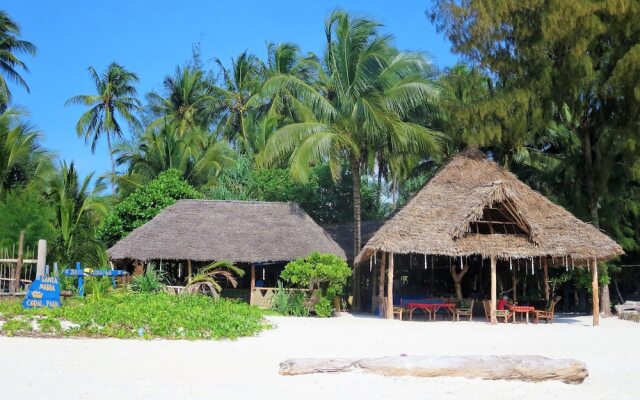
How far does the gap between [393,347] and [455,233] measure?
6266 mm

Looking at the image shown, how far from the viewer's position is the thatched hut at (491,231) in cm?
1669

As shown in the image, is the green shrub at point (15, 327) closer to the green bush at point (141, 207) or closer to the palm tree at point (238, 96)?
the green bush at point (141, 207)

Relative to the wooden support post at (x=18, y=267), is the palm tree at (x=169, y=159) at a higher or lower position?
higher

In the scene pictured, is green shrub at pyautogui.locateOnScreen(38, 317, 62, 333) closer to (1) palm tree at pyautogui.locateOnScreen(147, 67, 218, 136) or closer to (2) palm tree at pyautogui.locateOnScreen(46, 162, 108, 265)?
(2) palm tree at pyautogui.locateOnScreen(46, 162, 108, 265)

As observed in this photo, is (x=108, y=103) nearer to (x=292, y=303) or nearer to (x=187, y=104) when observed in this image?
(x=187, y=104)

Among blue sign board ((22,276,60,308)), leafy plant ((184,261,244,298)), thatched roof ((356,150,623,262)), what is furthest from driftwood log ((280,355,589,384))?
leafy plant ((184,261,244,298))

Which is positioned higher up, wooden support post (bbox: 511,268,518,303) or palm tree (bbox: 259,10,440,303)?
palm tree (bbox: 259,10,440,303)

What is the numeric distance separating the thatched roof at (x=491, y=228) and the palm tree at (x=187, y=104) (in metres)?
16.9

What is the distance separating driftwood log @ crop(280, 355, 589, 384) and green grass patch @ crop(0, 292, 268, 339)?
11.8 ft

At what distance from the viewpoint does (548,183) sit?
70.9 feet

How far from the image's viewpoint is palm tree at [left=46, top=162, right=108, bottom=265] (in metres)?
20.3

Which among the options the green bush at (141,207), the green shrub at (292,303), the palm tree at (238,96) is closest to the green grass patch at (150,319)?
the green shrub at (292,303)

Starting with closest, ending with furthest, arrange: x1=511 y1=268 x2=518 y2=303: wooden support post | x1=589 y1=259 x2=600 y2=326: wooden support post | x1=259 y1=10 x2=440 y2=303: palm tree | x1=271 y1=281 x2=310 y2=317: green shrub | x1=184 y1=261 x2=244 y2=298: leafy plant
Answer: x1=589 y1=259 x2=600 y2=326: wooden support post
x1=184 y1=261 x2=244 y2=298: leafy plant
x1=271 y1=281 x2=310 y2=317: green shrub
x1=259 y1=10 x2=440 y2=303: palm tree
x1=511 y1=268 x2=518 y2=303: wooden support post

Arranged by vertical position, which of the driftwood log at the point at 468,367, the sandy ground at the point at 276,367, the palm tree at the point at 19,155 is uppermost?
the palm tree at the point at 19,155
